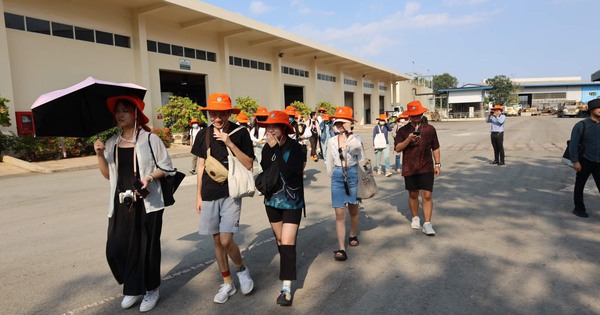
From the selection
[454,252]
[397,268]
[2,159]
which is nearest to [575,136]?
[454,252]

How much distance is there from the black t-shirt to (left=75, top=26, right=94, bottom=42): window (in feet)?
58.2

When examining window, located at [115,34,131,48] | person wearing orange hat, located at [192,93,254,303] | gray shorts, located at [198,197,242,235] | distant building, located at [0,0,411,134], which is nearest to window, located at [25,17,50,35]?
distant building, located at [0,0,411,134]

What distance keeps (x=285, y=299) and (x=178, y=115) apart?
18553mm

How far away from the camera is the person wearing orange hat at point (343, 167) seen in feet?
14.1

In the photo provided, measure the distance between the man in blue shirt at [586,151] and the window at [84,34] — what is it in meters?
19.4

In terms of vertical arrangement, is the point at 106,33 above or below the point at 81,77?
above

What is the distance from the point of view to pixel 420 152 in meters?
5.10

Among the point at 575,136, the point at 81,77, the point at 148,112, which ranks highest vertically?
the point at 81,77

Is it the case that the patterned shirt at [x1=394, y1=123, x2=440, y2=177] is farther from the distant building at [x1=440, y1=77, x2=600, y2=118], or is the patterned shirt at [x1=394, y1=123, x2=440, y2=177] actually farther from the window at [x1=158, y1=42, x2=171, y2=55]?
the distant building at [x1=440, y1=77, x2=600, y2=118]

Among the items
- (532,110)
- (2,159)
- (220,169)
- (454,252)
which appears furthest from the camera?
(532,110)

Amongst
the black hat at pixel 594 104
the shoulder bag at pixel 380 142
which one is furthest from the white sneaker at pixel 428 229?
the shoulder bag at pixel 380 142

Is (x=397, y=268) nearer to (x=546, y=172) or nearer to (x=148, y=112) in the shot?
(x=546, y=172)

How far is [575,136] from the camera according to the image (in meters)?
5.77

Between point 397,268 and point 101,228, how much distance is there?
176 inches
